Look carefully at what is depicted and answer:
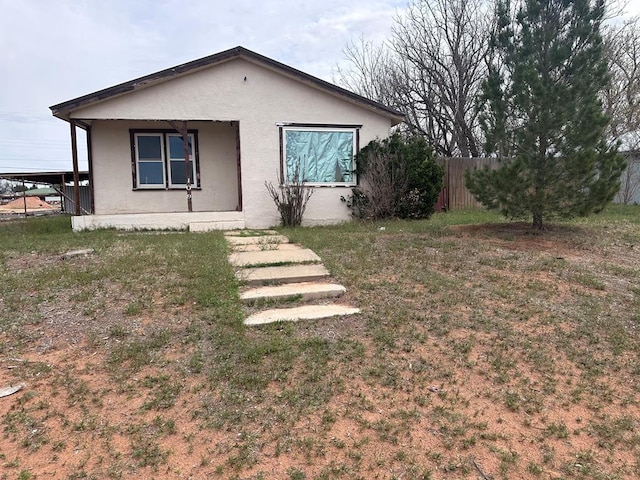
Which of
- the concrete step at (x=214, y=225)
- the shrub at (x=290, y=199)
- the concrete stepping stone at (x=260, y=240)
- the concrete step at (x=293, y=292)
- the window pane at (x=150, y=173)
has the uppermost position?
the window pane at (x=150, y=173)

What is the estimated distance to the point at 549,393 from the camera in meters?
3.21

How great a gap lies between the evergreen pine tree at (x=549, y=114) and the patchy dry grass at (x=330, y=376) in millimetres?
2283

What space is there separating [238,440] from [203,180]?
33.1ft

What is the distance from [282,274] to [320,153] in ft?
20.8

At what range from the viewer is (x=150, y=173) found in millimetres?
11742

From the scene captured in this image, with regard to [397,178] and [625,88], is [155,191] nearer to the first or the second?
[397,178]

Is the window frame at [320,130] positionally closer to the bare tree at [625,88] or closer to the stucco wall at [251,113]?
the stucco wall at [251,113]

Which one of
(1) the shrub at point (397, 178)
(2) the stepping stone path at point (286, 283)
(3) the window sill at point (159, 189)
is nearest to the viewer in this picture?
(2) the stepping stone path at point (286, 283)

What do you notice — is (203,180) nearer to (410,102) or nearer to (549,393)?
(549,393)

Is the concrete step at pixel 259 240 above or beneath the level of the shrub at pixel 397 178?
beneath

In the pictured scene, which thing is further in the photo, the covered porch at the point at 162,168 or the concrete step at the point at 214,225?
the covered porch at the point at 162,168

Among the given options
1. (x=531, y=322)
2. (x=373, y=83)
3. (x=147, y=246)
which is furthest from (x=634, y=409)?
(x=373, y=83)

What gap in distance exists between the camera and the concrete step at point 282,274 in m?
5.27

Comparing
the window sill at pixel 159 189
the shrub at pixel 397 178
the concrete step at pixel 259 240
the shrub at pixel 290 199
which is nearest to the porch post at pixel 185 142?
the window sill at pixel 159 189
